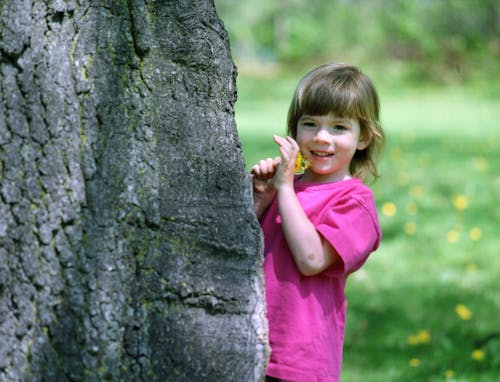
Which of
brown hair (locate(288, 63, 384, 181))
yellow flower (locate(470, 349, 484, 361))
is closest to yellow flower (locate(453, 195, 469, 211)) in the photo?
yellow flower (locate(470, 349, 484, 361))

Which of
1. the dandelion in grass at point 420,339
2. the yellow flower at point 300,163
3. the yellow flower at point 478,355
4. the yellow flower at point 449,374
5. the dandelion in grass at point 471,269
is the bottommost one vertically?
the yellow flower at point 449,374

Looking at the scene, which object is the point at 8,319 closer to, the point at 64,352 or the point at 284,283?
the point at 64,352

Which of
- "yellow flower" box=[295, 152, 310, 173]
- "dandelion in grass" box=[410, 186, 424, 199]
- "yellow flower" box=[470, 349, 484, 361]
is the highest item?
"dandelion in grass" box=[410, 186, 424, 199]

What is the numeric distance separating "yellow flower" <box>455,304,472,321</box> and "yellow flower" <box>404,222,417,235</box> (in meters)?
1.47

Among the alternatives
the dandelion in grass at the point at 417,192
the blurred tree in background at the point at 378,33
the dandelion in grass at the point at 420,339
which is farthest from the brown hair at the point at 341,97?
the blurred tree in background at the point at 378,33

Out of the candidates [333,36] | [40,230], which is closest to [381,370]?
[40,230]

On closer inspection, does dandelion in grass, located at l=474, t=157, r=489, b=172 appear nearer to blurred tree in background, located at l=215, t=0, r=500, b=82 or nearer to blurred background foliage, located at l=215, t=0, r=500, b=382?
blurred background foliage, located at l=215, t=0, r=500, b=382

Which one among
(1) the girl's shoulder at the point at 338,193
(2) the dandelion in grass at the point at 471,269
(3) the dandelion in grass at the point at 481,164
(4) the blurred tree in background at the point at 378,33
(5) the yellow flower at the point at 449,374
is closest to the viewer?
(1) the girl's shoulder at the point at 338,193

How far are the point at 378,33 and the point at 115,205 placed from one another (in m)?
29.4

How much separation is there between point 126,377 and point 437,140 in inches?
376

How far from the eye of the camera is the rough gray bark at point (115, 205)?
68.0 inches

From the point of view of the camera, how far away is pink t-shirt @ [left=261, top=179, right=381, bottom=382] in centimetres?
206

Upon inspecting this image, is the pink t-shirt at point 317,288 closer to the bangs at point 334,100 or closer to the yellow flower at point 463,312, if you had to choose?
the bangs at point 334,100

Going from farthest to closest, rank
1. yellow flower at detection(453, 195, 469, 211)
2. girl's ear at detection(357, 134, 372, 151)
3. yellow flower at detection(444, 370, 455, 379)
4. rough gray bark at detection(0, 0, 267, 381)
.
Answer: yellow flower at detection(453, 195, 469, 211), yellow flower at detection(444, 370, 455, 379), girl's ear at detection(357, 134, 372, 151), rough gray bark at detection(0, 0, 267, 381)
